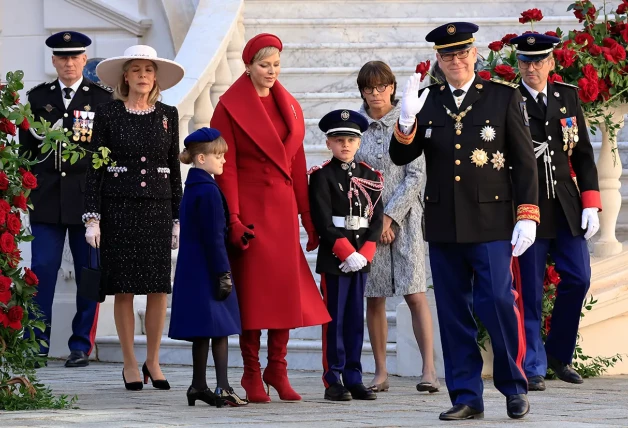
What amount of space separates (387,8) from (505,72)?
3.67 meters

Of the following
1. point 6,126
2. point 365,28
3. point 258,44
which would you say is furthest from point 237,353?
point 365,28

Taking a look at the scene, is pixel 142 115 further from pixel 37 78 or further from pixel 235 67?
Result: pixel 37 78

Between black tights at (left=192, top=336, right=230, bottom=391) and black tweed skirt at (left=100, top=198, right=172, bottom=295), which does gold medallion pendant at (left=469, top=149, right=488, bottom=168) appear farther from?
black tweed skirt at (left=100, top=198, right=172, bottom=295)

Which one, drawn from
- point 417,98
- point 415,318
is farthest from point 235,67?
point 417,98

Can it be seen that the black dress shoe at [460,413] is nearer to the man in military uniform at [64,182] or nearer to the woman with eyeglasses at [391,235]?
the woman with eyeglasses at [391,235]

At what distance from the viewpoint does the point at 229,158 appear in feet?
24.6

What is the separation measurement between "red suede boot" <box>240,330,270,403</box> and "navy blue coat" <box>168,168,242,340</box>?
264mm

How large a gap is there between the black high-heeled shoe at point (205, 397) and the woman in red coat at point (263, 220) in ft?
1.02

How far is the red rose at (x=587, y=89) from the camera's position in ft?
28.3

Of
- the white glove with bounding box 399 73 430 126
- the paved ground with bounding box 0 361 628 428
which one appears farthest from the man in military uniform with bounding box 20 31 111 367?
the white glove with bounding box 399 73 430 126

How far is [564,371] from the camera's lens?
834 cm

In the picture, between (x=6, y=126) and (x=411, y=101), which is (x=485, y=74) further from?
(x=6, y=126)

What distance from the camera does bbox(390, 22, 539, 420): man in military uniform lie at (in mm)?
6590

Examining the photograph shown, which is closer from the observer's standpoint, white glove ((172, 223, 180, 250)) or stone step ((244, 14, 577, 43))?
white glove ((172, 223, 180, 250))
